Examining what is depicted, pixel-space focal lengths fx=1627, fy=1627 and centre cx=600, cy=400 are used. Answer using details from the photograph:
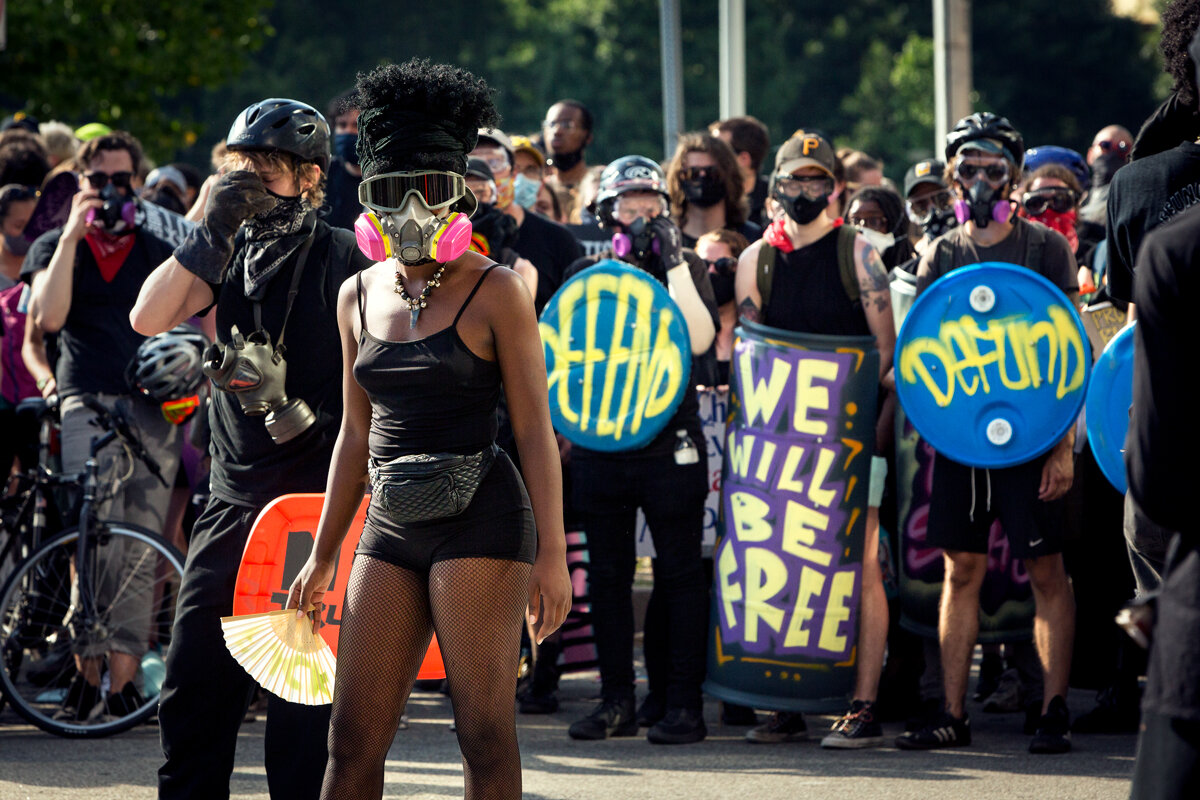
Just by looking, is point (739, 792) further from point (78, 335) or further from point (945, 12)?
point (945, 12)

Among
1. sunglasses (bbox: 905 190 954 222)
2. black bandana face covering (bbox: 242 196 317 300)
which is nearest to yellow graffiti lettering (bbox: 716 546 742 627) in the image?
black bandana face covering (bbox: 242 196 317 300)

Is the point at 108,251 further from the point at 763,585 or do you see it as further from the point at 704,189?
the point at 763,585

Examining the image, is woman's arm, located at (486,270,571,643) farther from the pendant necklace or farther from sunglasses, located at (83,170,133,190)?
sunglasses, located at (83,170,133,190)

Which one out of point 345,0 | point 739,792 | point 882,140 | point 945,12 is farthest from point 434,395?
point 345,0

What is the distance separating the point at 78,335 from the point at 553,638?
238 centimetres

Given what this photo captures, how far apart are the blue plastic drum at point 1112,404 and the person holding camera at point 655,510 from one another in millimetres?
1671

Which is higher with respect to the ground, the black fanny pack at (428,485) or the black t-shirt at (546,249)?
→ the black t-shirt at (546,249)

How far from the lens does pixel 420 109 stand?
3789 millimetres

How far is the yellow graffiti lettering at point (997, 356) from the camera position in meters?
6.06

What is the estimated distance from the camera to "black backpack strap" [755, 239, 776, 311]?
647 cm

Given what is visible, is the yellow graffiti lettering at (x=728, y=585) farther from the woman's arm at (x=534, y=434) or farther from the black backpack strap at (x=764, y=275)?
the woman's arm at (x=534, y=434)

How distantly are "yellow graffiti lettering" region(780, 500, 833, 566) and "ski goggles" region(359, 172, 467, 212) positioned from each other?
2.90m

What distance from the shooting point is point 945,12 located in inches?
539

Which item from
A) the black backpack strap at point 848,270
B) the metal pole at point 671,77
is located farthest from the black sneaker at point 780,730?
the metal pole at point 671,77
